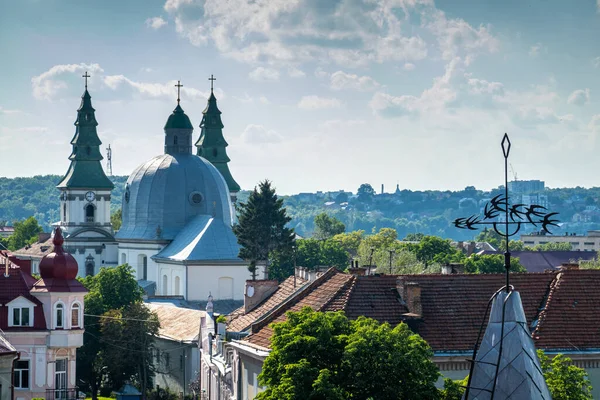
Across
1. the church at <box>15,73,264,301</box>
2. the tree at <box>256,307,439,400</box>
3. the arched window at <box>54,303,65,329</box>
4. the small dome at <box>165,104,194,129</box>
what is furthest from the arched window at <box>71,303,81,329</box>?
the small dome at <box>165,104,194,129</box>

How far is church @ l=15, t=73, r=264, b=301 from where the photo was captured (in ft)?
402

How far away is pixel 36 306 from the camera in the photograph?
69625mm

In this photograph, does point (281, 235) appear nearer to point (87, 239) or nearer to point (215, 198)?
point (215, 198)

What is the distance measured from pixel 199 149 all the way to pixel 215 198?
20.1 meters

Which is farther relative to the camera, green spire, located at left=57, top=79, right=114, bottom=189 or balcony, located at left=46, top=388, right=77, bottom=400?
green spire, located at left=57, top=79, right=114, bottom=189

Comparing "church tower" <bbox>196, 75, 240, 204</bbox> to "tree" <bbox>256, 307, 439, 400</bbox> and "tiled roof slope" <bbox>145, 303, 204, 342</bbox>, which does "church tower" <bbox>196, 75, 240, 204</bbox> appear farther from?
"tree" <bbox>256, 307, 439, 400</bbox>

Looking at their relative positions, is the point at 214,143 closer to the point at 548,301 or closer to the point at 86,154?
the point at 86,154

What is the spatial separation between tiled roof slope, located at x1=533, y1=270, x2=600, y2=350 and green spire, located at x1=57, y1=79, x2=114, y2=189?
105391 mm

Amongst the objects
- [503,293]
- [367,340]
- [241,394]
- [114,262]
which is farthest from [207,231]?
[503,293]

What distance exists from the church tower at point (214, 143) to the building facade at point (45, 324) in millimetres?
81355

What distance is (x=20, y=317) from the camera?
6881cm

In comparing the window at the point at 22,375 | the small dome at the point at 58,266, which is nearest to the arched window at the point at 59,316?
the small dome at the point at 58,266

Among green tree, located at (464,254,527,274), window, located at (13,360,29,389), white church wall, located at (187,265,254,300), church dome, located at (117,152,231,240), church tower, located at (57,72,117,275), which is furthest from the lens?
church tower, located at (57,72,117,275)

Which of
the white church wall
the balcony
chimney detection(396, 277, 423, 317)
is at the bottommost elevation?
the balcony
